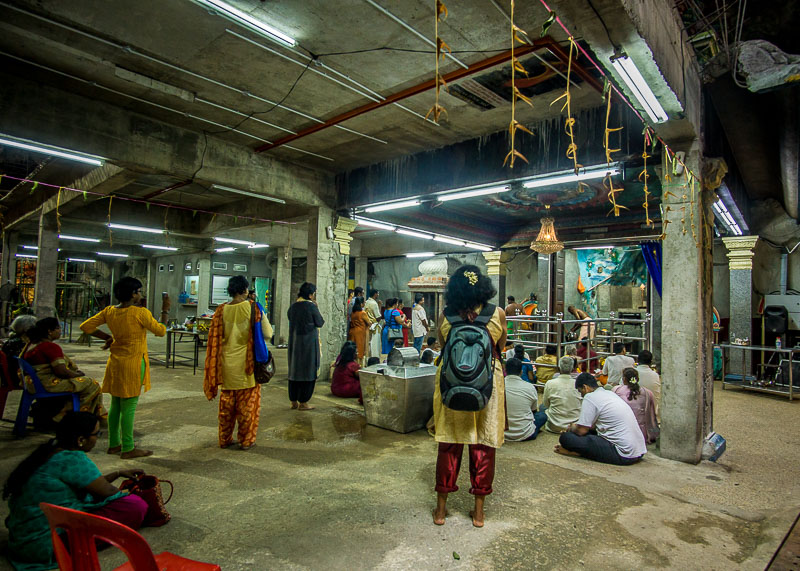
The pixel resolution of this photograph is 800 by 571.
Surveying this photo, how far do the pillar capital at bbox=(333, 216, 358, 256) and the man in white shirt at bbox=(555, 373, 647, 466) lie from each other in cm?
539

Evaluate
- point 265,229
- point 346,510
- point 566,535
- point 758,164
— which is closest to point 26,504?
point 346,510

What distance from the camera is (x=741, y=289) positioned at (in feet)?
30.1

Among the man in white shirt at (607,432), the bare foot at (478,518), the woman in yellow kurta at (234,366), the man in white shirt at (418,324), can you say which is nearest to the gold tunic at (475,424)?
the bare foot at (478,518)

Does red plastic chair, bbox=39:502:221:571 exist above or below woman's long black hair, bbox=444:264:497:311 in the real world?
below

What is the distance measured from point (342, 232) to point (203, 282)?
9.56m

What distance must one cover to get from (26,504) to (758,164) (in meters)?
9.47

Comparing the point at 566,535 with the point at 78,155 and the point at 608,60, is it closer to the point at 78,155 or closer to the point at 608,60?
the point at 608,60

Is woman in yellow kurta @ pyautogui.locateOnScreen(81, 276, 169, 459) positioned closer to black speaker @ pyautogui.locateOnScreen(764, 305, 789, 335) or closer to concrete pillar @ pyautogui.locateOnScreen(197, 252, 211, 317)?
black speaker @ pyautogui.locateOnScreen(764, 305, 789, 335)

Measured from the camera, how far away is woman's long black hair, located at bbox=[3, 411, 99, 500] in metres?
2.15

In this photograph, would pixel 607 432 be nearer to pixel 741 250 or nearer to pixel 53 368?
pixel 53 368

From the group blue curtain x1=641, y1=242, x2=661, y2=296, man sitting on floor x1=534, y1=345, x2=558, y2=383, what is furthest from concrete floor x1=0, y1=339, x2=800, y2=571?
blue curtain x1=641, y1=242, x2=661, y2=296

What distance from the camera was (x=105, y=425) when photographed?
4906 mm

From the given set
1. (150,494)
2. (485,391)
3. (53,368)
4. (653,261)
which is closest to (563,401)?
(485,391)

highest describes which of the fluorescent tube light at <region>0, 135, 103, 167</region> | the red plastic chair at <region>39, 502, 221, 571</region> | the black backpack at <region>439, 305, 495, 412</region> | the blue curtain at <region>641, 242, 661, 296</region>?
the fluorescent tube light at <region>0, 135, 103, 167</region>
